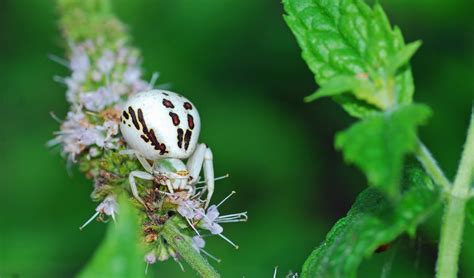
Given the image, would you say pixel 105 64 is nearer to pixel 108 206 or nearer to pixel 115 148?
pixel 115 148

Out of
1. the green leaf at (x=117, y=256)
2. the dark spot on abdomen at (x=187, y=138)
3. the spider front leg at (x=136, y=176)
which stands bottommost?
the spider front leg at (x=136, y=176)

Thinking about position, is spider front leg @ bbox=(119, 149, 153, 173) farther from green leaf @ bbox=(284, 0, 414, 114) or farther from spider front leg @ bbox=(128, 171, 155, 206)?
green leaf @ bbox=(284, 0, 414, 114)

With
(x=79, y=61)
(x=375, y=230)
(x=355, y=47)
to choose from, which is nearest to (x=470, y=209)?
(x=375, y=230)

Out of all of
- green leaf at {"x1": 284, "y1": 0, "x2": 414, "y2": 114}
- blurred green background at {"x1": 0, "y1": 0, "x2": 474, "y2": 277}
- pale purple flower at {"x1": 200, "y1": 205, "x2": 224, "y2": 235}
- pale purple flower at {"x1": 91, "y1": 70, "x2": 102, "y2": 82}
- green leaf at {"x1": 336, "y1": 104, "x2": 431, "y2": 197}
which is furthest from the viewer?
blurred green background at {"x1": 0, "y1": 0, "x2": 474, "y2": 277}

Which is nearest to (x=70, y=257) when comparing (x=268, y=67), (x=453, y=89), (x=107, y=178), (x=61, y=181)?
(x=61, y=181)

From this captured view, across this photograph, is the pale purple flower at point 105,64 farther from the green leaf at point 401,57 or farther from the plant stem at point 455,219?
the plant stem at point 455,219

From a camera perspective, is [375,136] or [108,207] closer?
[375,136]

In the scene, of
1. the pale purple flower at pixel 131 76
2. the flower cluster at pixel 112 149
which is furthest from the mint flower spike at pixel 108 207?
the pale purple flower at pixel 131 76

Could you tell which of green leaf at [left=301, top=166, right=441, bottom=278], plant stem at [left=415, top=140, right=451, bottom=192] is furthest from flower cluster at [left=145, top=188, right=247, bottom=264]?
plant stem at [left=415, top=140, right=451, bottom=192]
